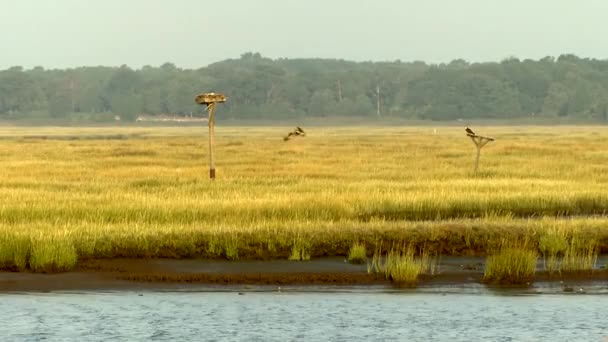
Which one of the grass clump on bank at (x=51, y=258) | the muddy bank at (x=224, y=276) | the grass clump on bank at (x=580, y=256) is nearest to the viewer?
the muddy bank at (x=224, y=276)

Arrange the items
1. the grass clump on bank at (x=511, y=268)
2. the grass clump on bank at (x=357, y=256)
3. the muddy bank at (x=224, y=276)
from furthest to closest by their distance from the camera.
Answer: the grass clump on bank at (x=357, y=256), the grass clump on bank at (x=511, y=268), the muddy bank at (x=224, y=276)

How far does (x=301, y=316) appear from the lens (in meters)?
16.7

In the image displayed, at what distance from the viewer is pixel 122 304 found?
17453 mm

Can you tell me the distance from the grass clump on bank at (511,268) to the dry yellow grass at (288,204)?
2.44 m

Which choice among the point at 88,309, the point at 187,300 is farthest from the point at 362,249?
the point at 88,309

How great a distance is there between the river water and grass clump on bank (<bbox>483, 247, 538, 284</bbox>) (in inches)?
33.6

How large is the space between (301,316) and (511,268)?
3997 millimetres

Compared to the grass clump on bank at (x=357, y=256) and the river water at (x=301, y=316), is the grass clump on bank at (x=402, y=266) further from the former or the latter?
the river water at (x=301, y=316)

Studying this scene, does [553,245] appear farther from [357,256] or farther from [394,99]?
[394,99]

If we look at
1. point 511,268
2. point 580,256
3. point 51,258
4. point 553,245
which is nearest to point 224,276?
point 51,258

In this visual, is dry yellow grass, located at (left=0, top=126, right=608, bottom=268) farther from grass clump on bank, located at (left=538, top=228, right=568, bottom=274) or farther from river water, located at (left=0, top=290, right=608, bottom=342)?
river water, located at (left=0, top=290, right=608, bottom=342)

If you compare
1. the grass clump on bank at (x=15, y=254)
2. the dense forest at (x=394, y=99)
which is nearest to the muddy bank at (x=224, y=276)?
the grass clump on bank at (x=15, y=254)

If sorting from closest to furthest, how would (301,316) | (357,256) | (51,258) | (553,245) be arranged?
(301,316) < (51,258) < (357,256) < (553,245)

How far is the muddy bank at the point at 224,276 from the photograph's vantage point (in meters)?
18.7
